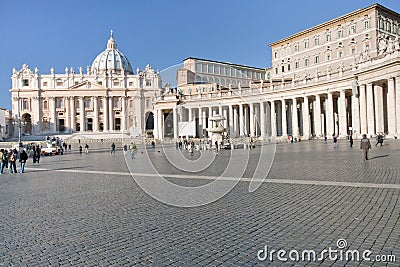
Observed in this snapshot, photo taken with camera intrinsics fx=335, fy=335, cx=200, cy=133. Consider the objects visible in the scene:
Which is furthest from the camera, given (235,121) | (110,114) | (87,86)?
(110,114)

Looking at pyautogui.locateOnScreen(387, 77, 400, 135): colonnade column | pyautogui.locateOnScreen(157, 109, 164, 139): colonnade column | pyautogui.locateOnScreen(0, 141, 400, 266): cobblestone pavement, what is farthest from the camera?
pyautogui.locateOnScreen(157, 109, 164, 139): colonnade column

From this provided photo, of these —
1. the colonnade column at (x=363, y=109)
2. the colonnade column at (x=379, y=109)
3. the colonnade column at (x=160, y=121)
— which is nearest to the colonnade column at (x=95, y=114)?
the colonnade column at (x=160, y=121)

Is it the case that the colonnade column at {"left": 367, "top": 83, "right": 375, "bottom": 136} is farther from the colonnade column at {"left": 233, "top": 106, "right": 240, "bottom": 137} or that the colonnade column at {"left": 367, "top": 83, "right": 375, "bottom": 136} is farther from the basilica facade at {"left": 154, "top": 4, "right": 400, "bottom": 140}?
the colonnade column at {"left": 233, "top": 106, "right": 240, "bottom": 137}

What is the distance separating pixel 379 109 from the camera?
40438 millimetres

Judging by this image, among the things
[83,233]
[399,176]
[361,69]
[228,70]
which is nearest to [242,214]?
[83,233]

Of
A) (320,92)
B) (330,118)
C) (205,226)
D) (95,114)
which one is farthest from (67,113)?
(205,226)

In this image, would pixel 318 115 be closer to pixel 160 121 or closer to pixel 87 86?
pixel 160 121

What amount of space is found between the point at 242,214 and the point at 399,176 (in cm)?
667

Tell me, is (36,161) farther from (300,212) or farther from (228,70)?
(228,70)

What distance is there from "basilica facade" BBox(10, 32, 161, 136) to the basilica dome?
57.1ft

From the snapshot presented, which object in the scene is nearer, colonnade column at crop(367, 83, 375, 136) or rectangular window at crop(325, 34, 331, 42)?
colonnade column at crop(367, 83, 375, 136)

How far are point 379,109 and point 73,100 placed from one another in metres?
84.0

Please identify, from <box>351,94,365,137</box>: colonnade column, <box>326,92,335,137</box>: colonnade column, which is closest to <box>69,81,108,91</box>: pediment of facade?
<box>326,92,335,137</box>: colonnade column

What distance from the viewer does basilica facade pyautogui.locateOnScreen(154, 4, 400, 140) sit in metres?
40.6
